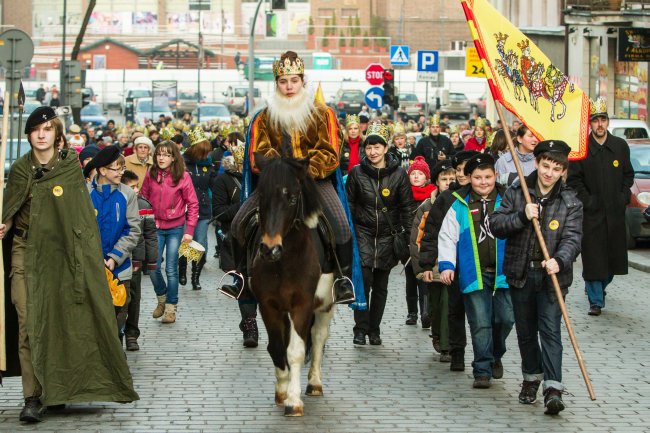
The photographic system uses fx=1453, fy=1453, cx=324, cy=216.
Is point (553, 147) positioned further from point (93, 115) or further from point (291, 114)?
point (93, 115)

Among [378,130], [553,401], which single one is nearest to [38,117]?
[553,401]

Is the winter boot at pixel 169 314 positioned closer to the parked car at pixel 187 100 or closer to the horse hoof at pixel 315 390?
the horse hoof at pixel 315 390

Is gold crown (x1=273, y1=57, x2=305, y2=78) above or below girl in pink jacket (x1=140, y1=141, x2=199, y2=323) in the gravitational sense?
above

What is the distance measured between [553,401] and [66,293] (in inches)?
127

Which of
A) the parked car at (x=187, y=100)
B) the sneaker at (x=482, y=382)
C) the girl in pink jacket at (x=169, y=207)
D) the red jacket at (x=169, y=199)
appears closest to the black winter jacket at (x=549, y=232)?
the sneaker at (x=482, y=382)

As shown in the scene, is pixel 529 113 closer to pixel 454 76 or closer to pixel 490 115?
pixel 490 115

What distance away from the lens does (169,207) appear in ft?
47.8

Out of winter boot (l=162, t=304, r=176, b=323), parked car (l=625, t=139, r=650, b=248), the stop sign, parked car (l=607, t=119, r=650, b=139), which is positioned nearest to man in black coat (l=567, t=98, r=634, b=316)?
winter boot (l=162, t=304, r=176, b=323)

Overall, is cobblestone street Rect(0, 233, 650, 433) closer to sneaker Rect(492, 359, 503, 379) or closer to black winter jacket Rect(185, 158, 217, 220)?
sneaker Rect(492, 359, 503, 379)

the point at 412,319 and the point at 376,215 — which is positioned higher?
the point at 376,215

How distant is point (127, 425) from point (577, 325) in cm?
591

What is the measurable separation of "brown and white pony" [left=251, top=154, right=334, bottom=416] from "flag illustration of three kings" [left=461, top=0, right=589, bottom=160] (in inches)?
60.1

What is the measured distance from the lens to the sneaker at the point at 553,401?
9438 mm

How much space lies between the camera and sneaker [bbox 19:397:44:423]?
9.23m
